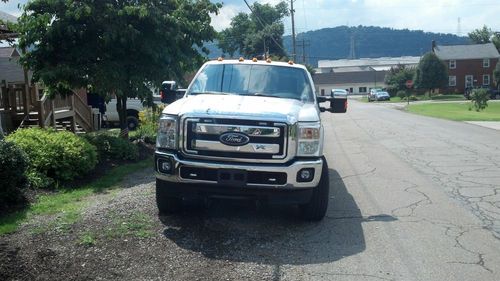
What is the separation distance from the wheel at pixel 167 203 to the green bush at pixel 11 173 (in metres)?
2.08

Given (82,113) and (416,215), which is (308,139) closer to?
(416,215)

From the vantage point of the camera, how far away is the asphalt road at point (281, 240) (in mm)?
5246

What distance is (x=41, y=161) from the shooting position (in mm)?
9312

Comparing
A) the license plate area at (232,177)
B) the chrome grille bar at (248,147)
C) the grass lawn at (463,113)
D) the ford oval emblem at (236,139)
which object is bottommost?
the grass lawn at (463,113)

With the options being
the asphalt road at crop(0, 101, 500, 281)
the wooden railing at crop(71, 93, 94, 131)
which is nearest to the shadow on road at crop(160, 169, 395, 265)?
the asphalt road at crop(0, 101, 500, 281)

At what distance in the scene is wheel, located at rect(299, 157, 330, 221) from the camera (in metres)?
6.83

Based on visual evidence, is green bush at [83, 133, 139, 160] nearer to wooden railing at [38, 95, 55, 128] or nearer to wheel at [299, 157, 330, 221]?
wooden railing at [38, 95, 55, 128]

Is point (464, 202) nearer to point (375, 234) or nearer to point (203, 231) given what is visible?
point (375, 234)

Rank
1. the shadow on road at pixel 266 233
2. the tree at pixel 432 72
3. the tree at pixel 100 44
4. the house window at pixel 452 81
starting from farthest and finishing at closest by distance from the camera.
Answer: the house window at pixel 452 81, the tree at pixel 432 72, the tree at pixel 100 44, the shadow on road at pixel 266 233

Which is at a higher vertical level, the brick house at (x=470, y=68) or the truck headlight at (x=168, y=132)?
the brick house at (x=470, y=68)

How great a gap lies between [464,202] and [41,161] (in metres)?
6.66

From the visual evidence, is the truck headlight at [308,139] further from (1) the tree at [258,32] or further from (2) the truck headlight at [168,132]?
(1) the tree at [258,32]

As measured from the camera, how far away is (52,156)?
31.3 ft

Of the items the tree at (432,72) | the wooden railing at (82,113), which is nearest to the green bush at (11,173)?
the wooden railing at (82,113)
